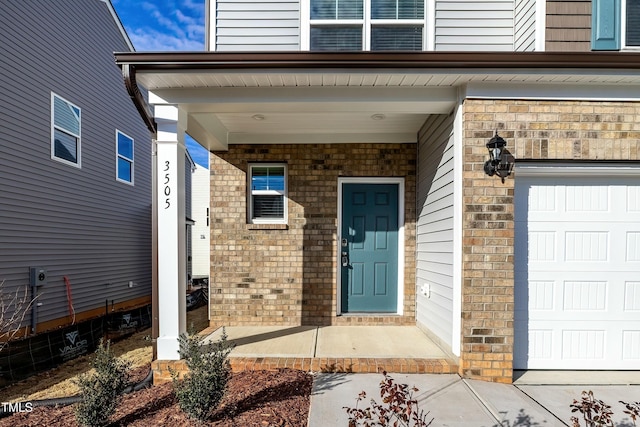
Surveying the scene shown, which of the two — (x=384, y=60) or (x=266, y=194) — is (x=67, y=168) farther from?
(x=384, y=60)

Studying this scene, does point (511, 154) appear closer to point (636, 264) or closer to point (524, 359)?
point (636, 264)

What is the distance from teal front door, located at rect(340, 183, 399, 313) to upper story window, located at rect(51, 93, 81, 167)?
5.38 m

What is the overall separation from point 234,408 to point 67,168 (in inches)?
237

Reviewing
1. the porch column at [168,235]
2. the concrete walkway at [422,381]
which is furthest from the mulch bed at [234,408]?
the porch column at [168,235]

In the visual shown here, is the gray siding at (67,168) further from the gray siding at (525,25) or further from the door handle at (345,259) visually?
the gray siding at (525,25)

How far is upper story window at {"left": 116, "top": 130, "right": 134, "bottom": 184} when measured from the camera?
8.27m

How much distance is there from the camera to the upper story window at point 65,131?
633 cm

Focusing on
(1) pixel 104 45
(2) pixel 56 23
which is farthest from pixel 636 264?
(1) pixel 104 45

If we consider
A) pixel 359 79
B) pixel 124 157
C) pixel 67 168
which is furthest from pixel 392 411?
pixel 124 157

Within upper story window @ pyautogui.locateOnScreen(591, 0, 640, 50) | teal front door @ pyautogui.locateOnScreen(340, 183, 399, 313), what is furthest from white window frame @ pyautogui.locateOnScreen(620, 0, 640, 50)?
teal front door @ pyautogui.locateOnScreen(340, 183, 399, 313)

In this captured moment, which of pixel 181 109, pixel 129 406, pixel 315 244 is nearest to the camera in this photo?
pixel 129 406

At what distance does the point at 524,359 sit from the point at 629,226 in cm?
172

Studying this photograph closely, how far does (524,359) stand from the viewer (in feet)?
11.8

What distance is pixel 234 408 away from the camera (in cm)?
284
